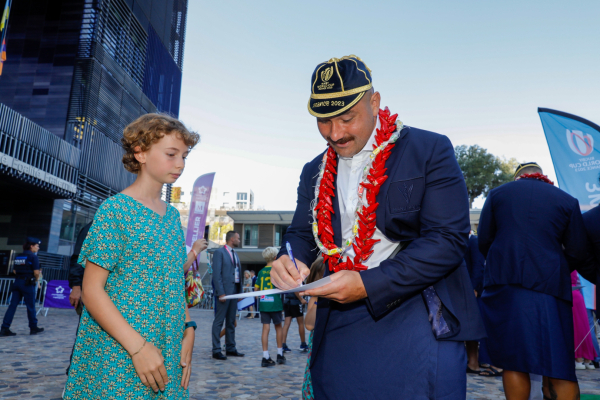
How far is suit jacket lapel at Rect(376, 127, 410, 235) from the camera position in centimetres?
163

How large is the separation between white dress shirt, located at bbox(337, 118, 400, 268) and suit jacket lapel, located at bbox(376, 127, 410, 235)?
0.07 meters

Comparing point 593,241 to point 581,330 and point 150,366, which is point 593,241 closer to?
point 150,366

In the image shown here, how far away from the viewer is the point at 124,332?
169 cm

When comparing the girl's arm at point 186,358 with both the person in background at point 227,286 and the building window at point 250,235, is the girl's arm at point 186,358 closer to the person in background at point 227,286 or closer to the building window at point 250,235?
the person in background at point 227,286

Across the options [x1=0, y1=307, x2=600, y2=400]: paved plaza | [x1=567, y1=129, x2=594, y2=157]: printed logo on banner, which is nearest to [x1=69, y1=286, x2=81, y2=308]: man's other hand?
[x1=0, y1=307, x2=600, y2=400]: paved plaza

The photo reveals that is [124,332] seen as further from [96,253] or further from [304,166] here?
[304,166]

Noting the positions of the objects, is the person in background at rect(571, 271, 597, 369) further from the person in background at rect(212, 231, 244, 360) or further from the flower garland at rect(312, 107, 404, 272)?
the flower garland at rect(312, 107, 404, 272)

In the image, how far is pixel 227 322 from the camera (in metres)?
→ 8.45

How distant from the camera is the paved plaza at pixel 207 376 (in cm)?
513

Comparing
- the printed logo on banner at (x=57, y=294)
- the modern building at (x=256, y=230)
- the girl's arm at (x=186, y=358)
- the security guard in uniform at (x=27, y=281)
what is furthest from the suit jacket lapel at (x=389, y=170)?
the modern building at (x=256, y=230)

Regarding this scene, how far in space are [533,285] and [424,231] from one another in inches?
79.5

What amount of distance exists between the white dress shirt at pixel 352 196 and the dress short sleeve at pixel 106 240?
3.04ft

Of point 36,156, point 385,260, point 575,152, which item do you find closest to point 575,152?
point 575,152

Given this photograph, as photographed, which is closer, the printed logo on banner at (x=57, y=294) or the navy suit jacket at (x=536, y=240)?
the navy suit jacket at (x=536, y=240)
